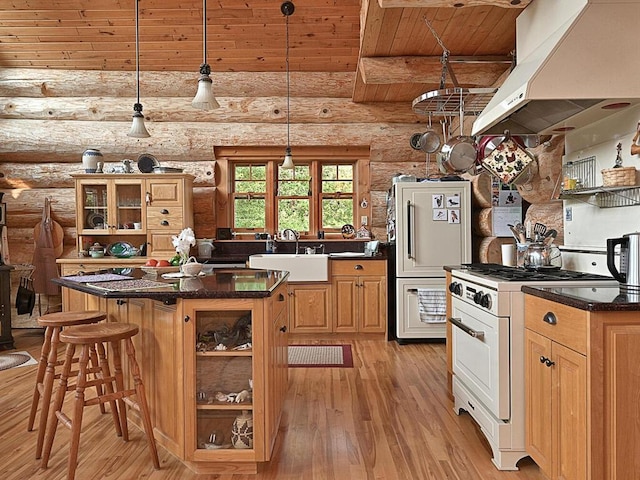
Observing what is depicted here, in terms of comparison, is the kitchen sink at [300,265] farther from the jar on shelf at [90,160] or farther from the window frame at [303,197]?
the jar on shelf at [90,160]

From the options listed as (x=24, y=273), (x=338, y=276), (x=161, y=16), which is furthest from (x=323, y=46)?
(x=24, y=273)

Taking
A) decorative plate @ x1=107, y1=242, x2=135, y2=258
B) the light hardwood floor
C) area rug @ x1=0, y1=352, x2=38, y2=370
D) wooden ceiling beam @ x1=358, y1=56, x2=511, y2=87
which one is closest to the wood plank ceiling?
wooden ceiling beam @ x1=358, y1=56, x2=511, y2=87

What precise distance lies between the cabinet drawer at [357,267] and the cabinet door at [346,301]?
0.08m

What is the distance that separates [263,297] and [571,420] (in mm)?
1384

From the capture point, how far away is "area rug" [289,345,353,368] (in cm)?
429

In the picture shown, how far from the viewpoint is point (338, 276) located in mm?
5223

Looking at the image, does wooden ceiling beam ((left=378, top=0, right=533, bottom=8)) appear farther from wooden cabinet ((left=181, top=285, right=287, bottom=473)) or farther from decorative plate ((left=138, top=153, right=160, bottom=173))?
decorative plate ((left=138, top=153, right=160, bottom=173))

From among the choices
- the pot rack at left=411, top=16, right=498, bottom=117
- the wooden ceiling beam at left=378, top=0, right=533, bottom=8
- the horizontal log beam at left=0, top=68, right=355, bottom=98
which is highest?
the horizontal log beam at left=0, top=68, right=355, bottom=98

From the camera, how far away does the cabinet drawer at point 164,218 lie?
5.38m

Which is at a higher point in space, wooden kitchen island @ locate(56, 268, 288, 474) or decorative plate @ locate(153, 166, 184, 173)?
decorative plate @ locate(153, 166, 184, 173)

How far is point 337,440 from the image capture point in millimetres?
2740

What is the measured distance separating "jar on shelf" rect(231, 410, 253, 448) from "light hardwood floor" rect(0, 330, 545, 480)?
6.1 inches

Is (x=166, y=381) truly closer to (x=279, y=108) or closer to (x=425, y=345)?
(x=425, y=345)

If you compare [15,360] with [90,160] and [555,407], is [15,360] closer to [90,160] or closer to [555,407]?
[90,160]
